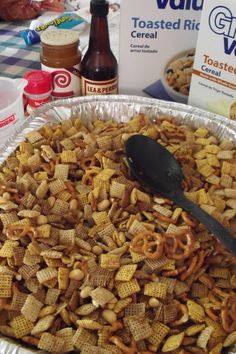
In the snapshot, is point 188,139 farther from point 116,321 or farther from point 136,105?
point 116,321

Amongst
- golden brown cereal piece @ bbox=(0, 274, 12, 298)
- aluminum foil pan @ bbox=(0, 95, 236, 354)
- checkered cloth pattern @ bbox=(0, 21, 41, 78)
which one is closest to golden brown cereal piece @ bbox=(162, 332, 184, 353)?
golden brown cereal piece @ bbox=(0, 274, 12, 298)

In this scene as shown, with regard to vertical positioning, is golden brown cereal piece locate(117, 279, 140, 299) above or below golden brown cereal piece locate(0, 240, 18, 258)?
below

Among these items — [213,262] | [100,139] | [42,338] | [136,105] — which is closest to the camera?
[42,338]

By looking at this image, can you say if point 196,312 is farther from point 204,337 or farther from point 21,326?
point 21,326

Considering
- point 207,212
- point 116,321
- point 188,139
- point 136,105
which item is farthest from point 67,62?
point 116,321

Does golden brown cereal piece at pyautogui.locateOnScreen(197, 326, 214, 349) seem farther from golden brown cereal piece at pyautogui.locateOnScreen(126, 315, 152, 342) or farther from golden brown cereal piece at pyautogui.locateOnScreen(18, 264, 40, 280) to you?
golden brown cereal piece at pyautogui.locateOnScreen(18, 264, 40, 280)

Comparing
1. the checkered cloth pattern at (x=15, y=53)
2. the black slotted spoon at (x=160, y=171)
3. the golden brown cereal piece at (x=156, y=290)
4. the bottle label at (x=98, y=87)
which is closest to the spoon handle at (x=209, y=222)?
the black slotted spoon at (x=160, y=171)
